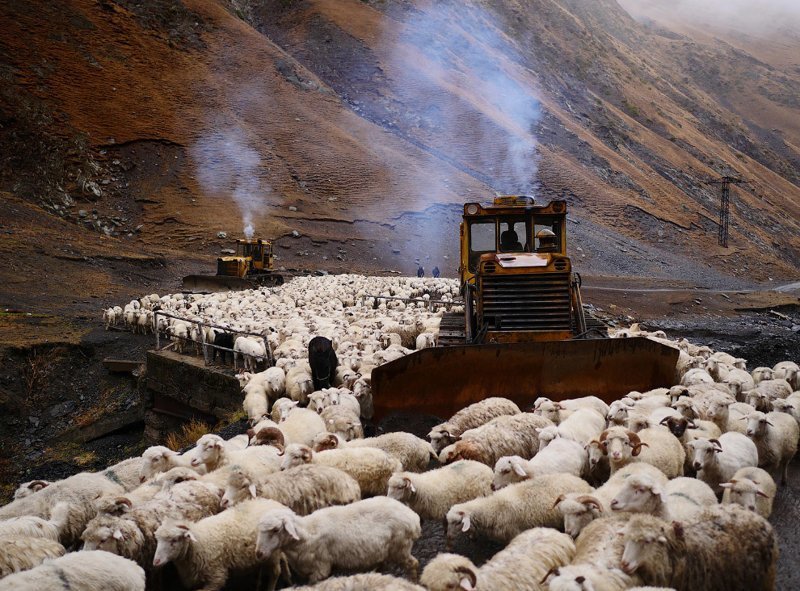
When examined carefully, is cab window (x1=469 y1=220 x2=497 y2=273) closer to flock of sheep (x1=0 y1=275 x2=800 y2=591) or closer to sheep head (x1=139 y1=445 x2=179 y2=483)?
flock of sheep (x1=0 y1=275 x2=800 y2=591)

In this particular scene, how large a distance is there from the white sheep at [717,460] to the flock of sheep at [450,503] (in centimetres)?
2

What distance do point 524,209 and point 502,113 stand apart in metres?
49.5

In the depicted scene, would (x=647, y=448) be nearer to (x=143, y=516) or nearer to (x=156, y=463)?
(x=143, y=516)

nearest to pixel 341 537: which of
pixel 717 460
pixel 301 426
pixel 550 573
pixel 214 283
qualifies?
pixel 550 573

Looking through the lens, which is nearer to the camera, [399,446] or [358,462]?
[358,462]

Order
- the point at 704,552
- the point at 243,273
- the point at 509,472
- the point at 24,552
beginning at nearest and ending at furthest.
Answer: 1. the point at 704,552
2. the point at 24,552
3. the point at 509,472
4. the point at 243,273

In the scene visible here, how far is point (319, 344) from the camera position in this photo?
30.0 ft

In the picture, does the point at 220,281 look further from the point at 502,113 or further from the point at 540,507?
the point at 502,113

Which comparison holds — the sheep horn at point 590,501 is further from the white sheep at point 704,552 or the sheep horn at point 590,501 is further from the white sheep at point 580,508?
the white sheep at point 704,552

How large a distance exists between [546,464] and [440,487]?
1024 millimetres

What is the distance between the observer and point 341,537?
4320 millimetres

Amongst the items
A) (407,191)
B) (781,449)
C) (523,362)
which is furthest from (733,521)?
(407,191)

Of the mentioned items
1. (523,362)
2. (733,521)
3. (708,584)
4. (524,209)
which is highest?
(524,209)

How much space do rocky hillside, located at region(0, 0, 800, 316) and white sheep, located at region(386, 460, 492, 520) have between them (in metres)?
21.9
